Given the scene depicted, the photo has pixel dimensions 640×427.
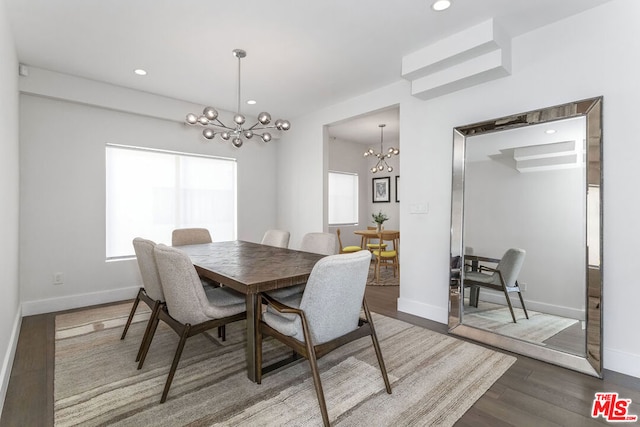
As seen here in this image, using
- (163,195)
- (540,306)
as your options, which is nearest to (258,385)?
(540,306)

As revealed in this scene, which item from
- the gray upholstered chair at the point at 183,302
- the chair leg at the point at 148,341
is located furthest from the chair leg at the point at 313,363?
the chair leg at the point at 148,341

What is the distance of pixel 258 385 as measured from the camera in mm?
1949

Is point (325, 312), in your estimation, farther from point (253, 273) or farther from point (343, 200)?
point (343, 200)

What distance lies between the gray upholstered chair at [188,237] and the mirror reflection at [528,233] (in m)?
2.96

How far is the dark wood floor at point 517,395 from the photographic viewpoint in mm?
1662

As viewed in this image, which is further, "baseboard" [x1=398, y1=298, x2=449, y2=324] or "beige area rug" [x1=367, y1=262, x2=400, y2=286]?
"beige area rug" [x1=367, y1=262, x2=400, y2=286]

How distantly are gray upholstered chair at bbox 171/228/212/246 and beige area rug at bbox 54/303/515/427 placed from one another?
1164 millimetres

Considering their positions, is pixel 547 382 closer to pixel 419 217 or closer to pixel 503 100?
pixel 419 217

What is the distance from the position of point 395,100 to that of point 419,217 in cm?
136

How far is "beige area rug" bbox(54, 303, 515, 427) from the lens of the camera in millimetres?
1669

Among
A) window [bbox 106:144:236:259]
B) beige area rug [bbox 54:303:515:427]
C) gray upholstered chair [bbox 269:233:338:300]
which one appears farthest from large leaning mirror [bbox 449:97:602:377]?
window [bbox 106:144:236:259]

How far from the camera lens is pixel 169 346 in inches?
99.3

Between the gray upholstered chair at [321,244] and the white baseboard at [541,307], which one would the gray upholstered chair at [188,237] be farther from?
the white baseboard at [541,307]

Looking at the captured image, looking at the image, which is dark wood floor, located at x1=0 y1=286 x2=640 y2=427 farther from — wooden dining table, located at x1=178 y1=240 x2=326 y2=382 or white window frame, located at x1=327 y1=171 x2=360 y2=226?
white window frame, located at x1=327 y1=171 x2=360 y2=226
